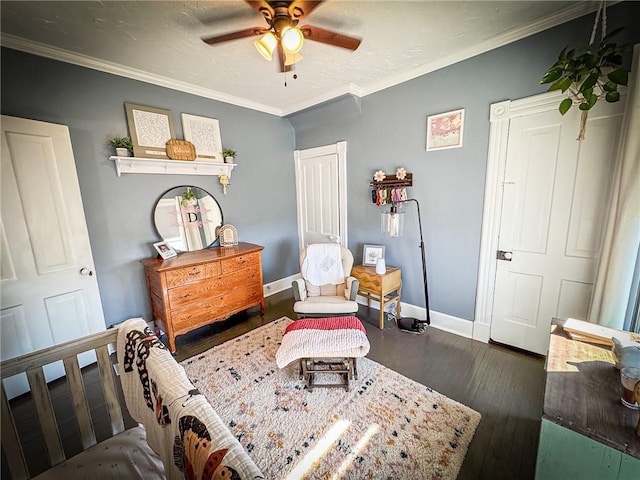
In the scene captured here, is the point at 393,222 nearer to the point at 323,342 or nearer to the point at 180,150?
the point at 323,342

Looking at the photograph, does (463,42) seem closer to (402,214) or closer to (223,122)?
→ (402,214)

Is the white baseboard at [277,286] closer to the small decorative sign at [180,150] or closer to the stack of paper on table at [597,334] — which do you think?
the small decorative sign at [180,150]

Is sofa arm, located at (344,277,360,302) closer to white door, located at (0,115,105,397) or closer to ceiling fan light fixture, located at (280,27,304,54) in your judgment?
ceiling fan light fixture, located at (280,27,304,54)

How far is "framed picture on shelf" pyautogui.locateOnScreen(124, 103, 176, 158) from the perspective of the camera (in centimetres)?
245

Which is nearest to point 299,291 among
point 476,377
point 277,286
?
point 277,286

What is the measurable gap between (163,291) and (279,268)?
5.96 ft

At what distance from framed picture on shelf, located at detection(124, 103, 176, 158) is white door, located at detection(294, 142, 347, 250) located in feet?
5.69

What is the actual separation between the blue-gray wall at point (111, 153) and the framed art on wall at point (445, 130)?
2.09m

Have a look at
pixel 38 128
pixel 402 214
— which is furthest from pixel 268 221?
pixel 38 128

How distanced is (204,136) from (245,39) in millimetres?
1284

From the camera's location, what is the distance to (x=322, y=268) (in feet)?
9.44

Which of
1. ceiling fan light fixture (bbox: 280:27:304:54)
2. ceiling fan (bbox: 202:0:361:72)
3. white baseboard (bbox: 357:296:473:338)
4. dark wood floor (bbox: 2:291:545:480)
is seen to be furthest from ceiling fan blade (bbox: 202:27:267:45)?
white baseboard (bbox: 357:296:473:338)

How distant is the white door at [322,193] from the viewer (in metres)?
3.40

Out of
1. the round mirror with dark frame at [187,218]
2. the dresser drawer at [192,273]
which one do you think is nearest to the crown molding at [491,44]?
the round mirror with dark frame at [187,218]
